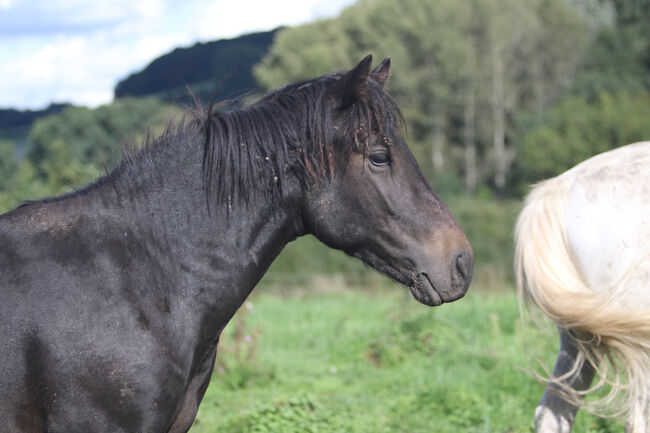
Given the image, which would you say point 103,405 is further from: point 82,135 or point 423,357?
point 82,135

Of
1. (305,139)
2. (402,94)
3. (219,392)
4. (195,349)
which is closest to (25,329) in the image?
(195,349)

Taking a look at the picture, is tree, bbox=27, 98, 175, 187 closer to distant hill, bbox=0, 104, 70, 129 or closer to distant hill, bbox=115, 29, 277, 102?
distant hill, bbox=0, 104, 70, 129

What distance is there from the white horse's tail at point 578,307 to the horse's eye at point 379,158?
5.20 feet

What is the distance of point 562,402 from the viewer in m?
3.75

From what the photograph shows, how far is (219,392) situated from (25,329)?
14.8ft

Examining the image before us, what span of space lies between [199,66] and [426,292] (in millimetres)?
2439

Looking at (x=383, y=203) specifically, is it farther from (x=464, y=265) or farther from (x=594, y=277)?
(x=594, y=277)

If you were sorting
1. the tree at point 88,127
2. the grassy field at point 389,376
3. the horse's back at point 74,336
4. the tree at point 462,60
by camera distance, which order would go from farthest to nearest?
the tree at point 88,127 → the tree at point 462,60 → the grassy field at point 389,376 → the horse's back at point 74,336

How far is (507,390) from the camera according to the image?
5.98m

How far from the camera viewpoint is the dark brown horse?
2416 mm

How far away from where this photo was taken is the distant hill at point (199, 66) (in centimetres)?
409

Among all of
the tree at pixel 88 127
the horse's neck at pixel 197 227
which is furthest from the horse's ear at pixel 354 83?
the tree at pixel 88 127

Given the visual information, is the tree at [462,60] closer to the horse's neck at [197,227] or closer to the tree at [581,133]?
the tree at [581,133]

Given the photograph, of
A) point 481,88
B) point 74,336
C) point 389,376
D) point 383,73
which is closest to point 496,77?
point 481,88
